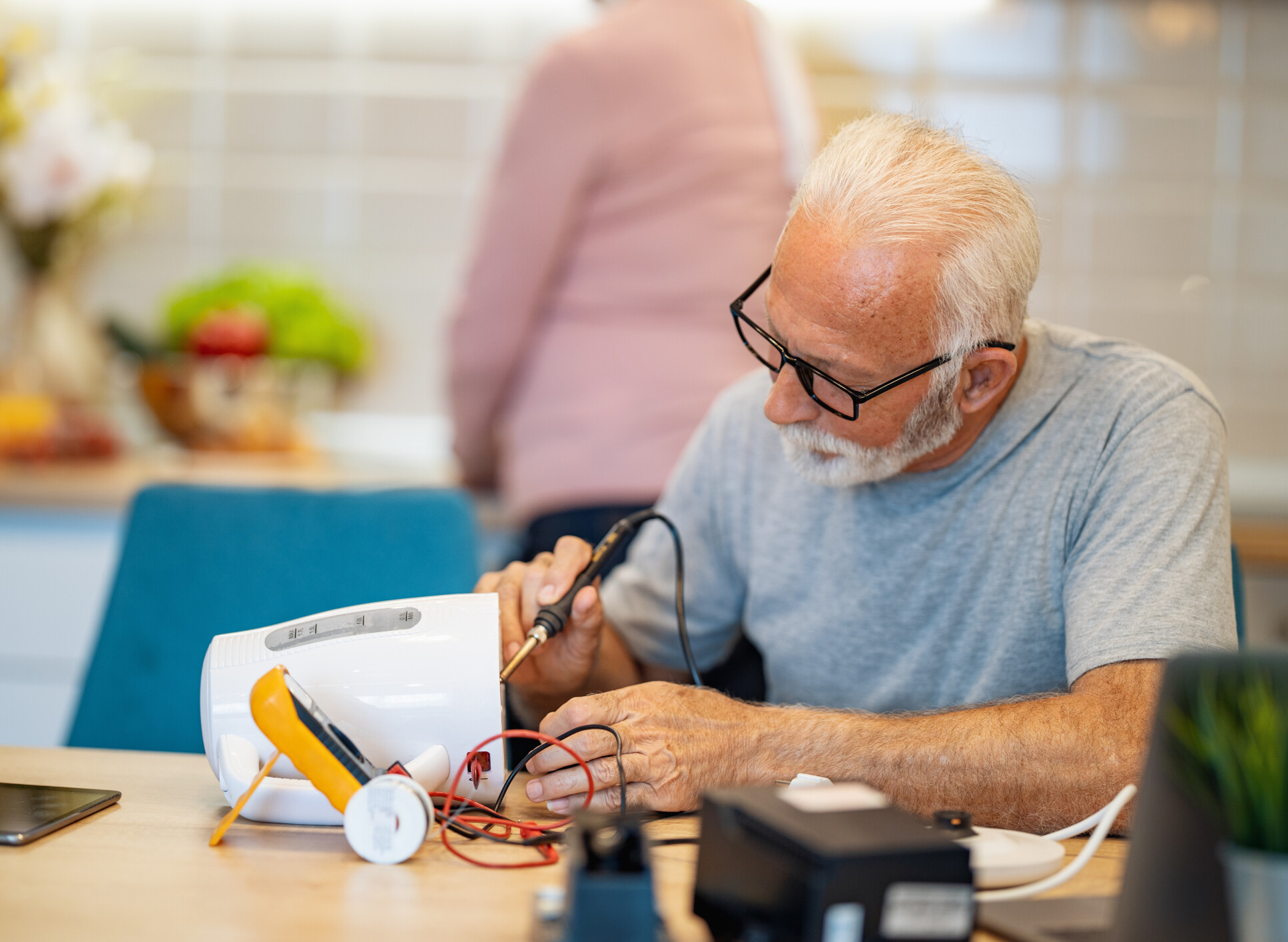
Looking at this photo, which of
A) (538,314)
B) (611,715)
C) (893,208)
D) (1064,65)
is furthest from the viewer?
(1064,65)

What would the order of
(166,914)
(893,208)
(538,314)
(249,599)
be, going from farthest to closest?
(538,314) < (249,599) < (893,208) < (166,914)

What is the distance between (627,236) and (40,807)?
1.21 meters

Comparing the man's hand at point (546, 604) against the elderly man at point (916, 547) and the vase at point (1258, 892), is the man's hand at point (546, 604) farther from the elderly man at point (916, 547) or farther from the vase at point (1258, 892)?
the vase at point (1258, 892)

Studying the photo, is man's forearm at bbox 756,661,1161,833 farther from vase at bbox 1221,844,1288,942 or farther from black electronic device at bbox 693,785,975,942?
vase at bbox 1221,844,1288,942

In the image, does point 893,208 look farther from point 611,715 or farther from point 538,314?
point 538,314

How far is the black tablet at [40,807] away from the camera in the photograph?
2.89ft

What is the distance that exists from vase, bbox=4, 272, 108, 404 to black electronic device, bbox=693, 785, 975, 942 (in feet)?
7.59

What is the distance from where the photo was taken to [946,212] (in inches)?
45.6

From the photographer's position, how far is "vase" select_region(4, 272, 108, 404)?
2617 mm

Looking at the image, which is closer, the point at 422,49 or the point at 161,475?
the point at 161,475

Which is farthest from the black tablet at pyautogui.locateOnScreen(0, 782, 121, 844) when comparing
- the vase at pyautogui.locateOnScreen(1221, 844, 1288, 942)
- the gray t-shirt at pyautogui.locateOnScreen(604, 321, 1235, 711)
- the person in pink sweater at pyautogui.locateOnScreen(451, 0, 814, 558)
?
the person in pink sweater at pyautogui.locateOnScreen(451, 0, 814, 558)

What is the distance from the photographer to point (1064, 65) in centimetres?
265

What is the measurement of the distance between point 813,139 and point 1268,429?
1.28 m

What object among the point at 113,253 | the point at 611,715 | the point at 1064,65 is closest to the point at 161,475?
the point at 113,253
